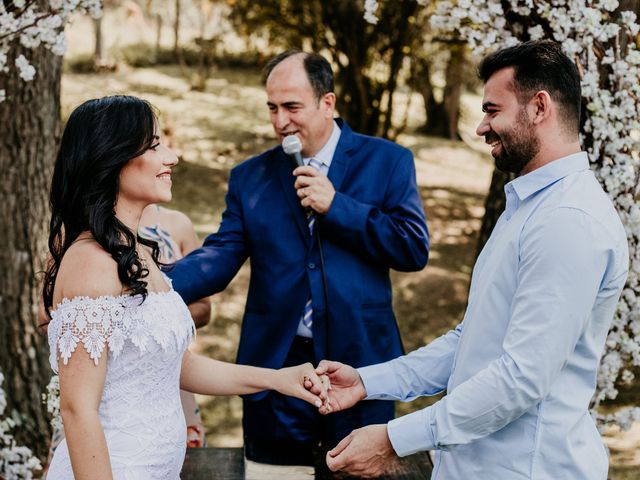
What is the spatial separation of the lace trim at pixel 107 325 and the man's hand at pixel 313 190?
100 cm

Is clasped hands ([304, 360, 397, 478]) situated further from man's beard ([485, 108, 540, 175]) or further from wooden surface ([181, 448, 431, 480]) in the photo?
man's beard ([485, 108, 540, 175])

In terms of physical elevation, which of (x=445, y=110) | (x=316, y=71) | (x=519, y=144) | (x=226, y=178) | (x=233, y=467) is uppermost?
(x=316, y=71)

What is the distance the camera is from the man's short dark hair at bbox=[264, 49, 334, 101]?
3396mm

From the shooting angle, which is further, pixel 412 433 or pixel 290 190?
pixel 290 190

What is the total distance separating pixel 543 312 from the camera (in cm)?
195

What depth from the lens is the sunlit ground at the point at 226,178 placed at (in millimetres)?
7547

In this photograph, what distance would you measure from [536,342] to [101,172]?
4.00 ft

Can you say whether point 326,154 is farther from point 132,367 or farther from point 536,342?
point 536,342

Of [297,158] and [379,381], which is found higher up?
[297,158]

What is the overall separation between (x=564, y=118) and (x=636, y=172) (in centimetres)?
133

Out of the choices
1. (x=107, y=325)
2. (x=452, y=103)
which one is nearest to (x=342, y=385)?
(x=107, y=325)

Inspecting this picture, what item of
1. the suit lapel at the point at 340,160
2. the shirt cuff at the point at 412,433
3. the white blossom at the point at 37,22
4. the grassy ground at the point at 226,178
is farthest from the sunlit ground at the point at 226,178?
the shirt cuff at the point at 412,433

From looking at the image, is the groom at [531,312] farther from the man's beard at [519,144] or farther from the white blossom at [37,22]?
the white blossom at [37,22]

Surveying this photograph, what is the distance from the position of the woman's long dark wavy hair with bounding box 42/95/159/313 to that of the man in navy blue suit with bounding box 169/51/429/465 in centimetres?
99
